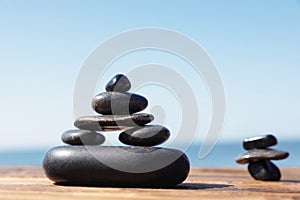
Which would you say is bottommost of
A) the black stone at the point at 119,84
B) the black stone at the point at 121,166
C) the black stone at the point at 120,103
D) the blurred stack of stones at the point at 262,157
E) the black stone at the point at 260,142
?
the black stone at the point at 121,166

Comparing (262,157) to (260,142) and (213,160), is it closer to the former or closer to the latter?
(260,142)

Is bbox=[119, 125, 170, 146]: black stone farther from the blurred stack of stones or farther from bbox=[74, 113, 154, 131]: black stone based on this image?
the blurred stack of stones

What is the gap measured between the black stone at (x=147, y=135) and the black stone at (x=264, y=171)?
1154 mm

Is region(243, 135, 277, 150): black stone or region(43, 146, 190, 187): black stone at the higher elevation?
region(243, 135, 277, 150): black stone

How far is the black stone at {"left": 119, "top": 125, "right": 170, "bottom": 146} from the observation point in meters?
3.26

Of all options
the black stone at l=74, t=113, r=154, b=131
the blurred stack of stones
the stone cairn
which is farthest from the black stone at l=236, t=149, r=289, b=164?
the black stone at l=74, t=113, r=154, b=131

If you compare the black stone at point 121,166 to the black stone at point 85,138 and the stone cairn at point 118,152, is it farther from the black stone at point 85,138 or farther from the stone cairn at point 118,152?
the black stone at point 85,138

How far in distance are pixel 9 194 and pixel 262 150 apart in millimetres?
2151

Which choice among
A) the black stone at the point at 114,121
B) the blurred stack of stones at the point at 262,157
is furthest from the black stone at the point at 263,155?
the black stone at the point at 114,121

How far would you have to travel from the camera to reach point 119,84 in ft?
11.0

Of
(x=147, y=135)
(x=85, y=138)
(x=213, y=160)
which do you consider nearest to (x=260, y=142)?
(x=147, y=135)

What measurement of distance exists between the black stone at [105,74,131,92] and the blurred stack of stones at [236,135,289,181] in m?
1.33

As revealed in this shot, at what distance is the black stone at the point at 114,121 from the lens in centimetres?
327

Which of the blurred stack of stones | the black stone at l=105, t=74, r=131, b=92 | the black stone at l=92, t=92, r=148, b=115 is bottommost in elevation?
the blurred stack of stones
